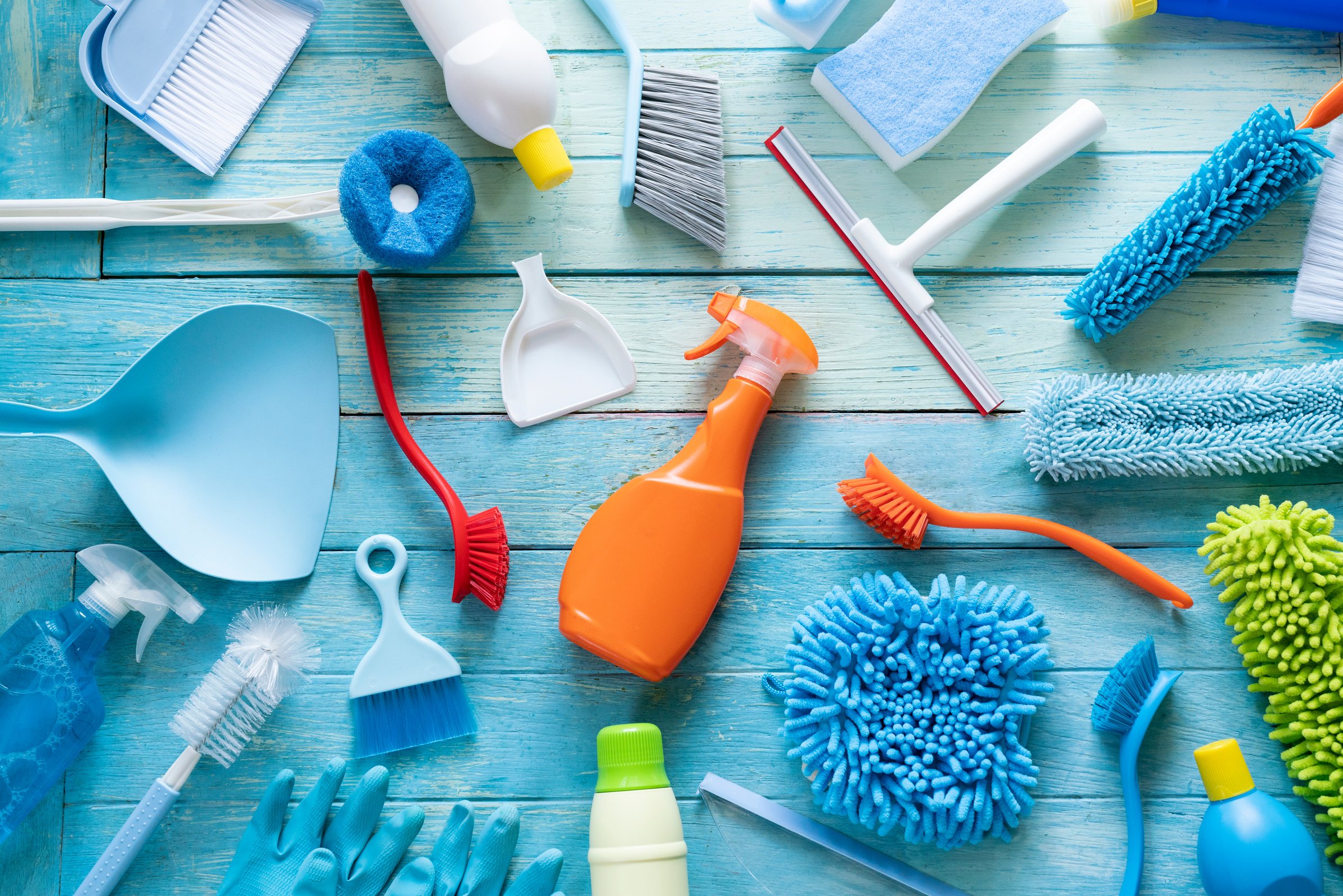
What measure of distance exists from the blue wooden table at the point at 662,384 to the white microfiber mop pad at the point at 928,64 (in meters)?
0.04

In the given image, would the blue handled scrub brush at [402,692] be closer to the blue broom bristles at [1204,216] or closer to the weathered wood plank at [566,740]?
the weathered wood plank at [566,740]

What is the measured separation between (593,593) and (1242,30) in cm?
78

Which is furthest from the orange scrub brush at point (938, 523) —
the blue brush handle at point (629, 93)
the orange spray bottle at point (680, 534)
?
the blue brush handle at point (629, 93)

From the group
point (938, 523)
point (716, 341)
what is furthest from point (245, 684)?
point (938, 523)

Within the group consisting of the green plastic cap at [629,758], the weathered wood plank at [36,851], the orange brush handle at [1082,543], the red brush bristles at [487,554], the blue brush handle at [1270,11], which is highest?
the blue brush handle at [1270,11]

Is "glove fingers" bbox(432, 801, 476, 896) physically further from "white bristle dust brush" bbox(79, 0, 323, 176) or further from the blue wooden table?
"white bristle dust brush" bbox(79, 0, 323, 176)

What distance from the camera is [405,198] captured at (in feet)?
2.43

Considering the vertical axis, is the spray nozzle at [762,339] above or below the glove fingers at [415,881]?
above

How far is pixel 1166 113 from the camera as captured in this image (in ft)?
2.61

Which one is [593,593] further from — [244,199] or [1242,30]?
[1242,30]

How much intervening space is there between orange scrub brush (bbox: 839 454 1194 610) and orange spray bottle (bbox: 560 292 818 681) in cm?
11

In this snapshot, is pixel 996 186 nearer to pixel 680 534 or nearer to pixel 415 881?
pixel 680 534

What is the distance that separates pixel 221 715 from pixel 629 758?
340 millimetres

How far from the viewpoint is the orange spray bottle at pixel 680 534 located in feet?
2.32
